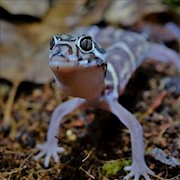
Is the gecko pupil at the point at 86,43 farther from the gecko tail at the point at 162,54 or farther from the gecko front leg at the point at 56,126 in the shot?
the gecko tail at the point at 162,54

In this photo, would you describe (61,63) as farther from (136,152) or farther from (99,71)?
(136,152)

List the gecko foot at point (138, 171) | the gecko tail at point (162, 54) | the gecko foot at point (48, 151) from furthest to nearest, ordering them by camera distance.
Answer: the gecko tail at point (162, 54) < the gecko foot at point (48, 151) < the gecko foot at point (138, 171)

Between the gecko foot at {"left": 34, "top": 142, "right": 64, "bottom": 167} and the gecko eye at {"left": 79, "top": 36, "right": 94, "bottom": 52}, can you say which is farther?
the gecko foot at {"left": 34, "top": 142, "right": 64, "bottom": 167}

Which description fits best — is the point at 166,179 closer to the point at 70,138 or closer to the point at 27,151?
the point at 70,138

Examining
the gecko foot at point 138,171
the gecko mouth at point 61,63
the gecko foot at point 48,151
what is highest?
the gecko mouth at point 61,63

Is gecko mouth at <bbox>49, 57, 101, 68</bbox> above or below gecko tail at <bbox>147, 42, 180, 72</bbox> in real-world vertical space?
below

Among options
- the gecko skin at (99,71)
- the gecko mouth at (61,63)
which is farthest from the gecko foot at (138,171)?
the gecko mouth at (61,63)

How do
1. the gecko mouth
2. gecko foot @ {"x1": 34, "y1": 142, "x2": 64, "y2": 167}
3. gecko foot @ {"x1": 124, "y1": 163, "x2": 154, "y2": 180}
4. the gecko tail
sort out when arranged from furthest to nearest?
the gecko tail
gecko foot @ {"x1": 34, "y1": 142, "x2": 64, "y2": 167}
gecko foot @ {"x1": 124, "y1": 163, "x2": 154, "y2": 180}
the gecko mouth

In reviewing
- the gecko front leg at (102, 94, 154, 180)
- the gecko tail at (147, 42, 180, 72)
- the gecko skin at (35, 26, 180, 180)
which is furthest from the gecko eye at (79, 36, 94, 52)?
the gecko tail at (147, 42, 180, 72)

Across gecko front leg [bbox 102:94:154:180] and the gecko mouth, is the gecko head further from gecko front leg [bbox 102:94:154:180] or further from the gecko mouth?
gecko front leg [bbox 102:94:154:180]
